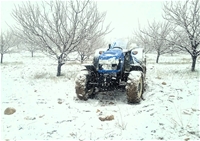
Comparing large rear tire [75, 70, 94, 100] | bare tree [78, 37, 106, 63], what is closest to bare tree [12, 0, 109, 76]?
bare tree [78, 37, 106, 63]

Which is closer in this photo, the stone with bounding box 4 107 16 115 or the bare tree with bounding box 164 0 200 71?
the stone with bounding box 4 107 16 115

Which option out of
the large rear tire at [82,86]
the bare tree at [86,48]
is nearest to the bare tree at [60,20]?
the bare tree at [86,48]

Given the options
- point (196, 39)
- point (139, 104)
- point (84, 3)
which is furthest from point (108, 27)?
point (139, 104)

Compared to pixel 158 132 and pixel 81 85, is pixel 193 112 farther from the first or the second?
pixel 81 85

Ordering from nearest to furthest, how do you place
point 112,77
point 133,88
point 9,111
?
1. point 9,111
2. point 133,88
3. point 112,77

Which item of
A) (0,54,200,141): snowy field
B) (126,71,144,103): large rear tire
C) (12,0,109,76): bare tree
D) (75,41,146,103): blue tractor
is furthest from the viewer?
(12,0,109,76): bare tree

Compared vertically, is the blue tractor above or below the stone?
above

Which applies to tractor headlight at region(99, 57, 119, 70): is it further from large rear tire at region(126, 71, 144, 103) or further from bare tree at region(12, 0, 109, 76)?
bare tree at region(12, 0, 109, 76)

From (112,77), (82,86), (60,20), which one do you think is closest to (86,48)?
(60,20)

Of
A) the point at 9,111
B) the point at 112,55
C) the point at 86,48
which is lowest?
the point at 9,111

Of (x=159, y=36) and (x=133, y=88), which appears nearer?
(x=133, y=88)

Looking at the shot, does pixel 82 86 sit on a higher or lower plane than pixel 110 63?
lower

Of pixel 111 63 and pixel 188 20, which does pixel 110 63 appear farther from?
pixel 188 20

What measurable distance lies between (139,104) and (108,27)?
6.79 metres
